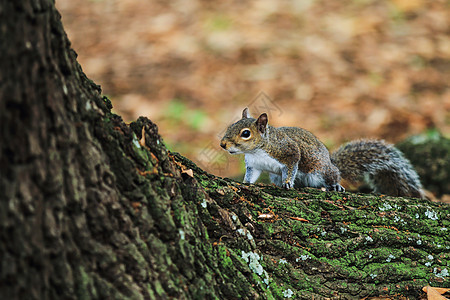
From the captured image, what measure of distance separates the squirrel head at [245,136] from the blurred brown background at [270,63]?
1337 mm

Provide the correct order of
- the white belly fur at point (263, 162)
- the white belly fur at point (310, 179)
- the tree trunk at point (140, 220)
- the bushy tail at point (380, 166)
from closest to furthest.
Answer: the tree trunk at point (140, 220), the white belly fur at point (263, 162), the white belly fur at point (310, 179), the bushy tail at point (380, 166)

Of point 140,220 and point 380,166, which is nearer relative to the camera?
point 140,220

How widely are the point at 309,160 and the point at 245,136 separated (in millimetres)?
481

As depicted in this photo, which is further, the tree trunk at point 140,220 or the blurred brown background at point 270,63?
the blurred brown background at point 270,63

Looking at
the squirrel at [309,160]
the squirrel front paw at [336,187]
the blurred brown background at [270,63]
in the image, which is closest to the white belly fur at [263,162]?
the squirrel at [309,160]

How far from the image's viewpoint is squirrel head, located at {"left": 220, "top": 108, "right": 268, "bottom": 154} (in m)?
2.40

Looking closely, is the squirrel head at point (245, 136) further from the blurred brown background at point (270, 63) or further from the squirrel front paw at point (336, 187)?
the blurred brown background at point (270, 63)

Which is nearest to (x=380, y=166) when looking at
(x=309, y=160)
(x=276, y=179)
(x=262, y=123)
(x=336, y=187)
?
(x=336, y=187)

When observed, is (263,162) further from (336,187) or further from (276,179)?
(336,187)

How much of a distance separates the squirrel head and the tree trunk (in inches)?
19.3

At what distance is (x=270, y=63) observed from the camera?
5969mm

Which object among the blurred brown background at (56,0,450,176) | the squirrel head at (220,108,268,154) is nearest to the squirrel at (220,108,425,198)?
the squirrel head at (220,108,268,154)

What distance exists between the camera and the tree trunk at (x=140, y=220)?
960 millimetres

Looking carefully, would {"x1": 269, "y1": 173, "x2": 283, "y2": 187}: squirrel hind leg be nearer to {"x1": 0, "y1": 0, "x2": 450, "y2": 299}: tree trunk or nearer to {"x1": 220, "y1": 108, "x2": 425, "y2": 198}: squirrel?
{"x1": 220, "y1": 108, "x2": 425, "y2": 198}: squirrel
